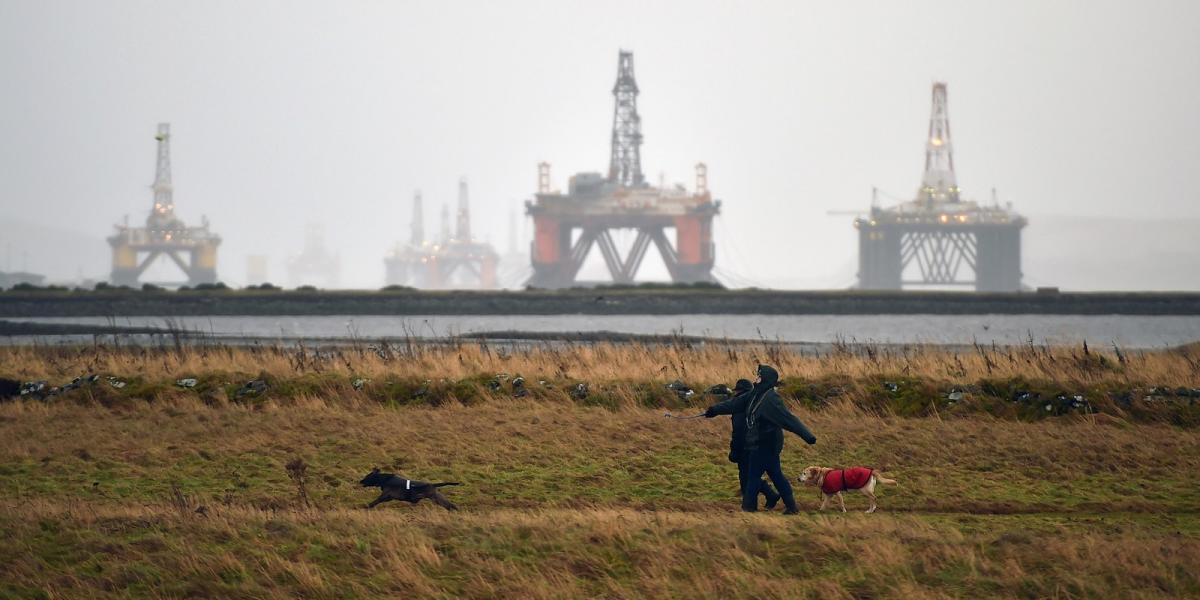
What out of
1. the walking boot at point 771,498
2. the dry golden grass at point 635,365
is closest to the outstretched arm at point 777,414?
the walking boot at point 771,498

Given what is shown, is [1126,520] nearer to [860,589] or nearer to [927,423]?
A: [860,589]

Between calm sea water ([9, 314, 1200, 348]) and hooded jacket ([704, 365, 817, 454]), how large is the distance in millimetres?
37277

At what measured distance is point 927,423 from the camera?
19781 millimetres

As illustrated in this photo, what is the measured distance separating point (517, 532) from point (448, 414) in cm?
908

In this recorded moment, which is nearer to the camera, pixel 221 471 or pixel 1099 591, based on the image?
pixel 1099 591

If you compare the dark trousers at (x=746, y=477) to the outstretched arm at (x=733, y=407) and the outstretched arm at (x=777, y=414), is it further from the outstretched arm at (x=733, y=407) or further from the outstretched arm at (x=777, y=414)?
the outstretched arm at (x=777, y=414)

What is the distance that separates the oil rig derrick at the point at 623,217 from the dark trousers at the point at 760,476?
490ft

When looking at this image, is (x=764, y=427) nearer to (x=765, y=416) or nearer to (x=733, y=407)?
(x=765, y=416)

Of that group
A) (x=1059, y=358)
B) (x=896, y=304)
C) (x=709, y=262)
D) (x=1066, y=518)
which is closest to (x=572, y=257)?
(x=709, y=262)

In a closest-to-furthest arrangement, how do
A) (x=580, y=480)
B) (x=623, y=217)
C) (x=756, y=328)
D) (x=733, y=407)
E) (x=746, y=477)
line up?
(x=733, y=407), (x=746, y=477), (x=580, y=480), (x=756, y=328), (x=623, y=217)

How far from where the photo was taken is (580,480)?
15.8 metres

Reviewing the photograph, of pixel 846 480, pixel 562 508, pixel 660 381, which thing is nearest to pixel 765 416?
pixel 846 480

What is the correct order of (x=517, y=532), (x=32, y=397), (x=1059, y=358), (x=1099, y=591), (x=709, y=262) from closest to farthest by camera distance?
1. (x=1099, y=591)
2. (x=517, y=532)
3. (x=32, y=397)
4. (x=1059, y=358)
5. (x=709, y=262)

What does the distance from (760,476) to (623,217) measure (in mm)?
150256
